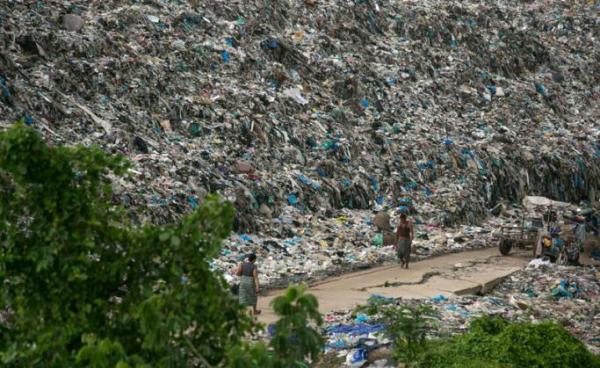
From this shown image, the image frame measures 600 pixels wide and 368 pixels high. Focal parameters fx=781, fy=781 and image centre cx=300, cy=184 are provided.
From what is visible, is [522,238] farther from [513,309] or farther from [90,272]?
[90,272]

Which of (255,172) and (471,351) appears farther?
(255,172)

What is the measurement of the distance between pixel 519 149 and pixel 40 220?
58.1 ft

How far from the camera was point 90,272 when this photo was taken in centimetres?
420

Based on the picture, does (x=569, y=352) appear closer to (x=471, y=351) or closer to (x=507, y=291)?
(x=471, y=351)

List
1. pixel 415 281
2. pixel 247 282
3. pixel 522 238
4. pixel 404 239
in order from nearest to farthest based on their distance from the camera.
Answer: pixel 247 282 → pixel 415 281 → pixel 404 239 → pixel 522 238

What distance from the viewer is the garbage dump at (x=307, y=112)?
1385 cm

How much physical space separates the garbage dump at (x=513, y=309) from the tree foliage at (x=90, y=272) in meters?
3.39

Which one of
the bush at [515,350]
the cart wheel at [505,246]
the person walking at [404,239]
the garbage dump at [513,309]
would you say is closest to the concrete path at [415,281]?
the person walking at [404,239]

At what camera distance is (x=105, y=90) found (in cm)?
1520

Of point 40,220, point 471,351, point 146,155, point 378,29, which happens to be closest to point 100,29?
point 146,155

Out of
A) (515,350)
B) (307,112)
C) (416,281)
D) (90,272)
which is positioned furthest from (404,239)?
(90,272)

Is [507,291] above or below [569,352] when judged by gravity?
below

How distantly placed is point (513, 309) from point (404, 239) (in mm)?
2503

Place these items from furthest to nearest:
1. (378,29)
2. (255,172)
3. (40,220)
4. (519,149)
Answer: (378,29) < (519,149) < (255,172) < (40,220)
